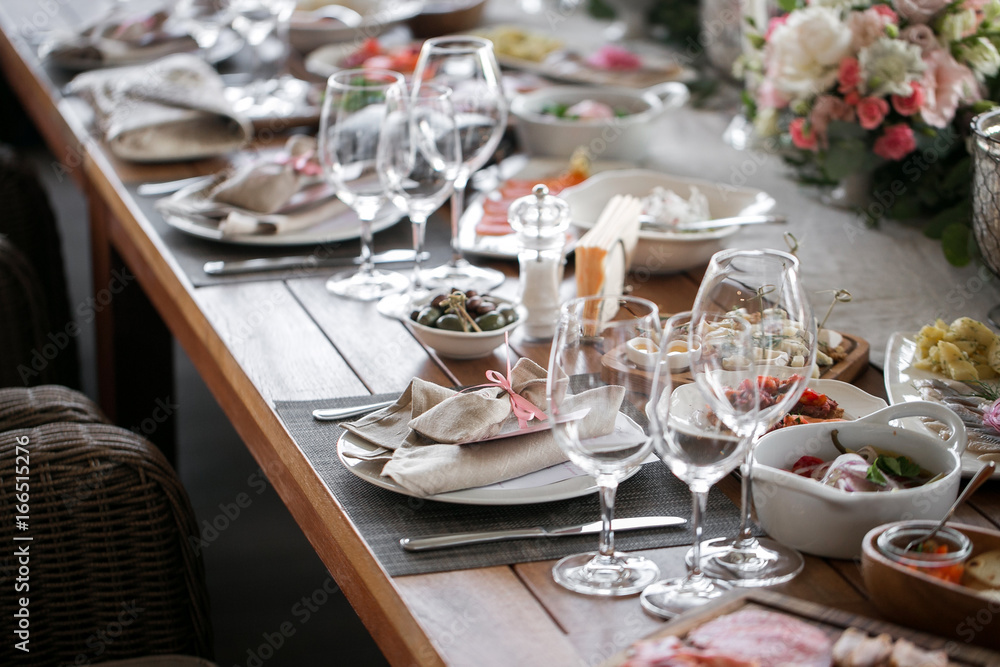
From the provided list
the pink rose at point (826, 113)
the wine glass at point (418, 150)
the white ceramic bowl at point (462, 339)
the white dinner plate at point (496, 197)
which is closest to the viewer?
the white ceramic bowl at point (462, 339)

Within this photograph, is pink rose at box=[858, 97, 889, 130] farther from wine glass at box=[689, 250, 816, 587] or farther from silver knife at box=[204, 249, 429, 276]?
wine glass at box=[689, 250, 816, 587]

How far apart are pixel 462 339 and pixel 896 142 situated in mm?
780

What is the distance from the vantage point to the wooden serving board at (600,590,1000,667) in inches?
25.0

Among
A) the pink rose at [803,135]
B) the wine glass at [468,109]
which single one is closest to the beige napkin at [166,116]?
the wine glass at [468,109]

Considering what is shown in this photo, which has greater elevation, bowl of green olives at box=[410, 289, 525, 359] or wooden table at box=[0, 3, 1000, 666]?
bowl of green olives at box=[410, 289, 525, 359]

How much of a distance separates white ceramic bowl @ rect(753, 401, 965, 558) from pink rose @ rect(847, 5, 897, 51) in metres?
0.82


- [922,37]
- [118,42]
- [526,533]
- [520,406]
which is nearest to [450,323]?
[520,406]

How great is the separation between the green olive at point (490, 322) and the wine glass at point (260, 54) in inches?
41.1

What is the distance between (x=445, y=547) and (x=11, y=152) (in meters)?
1.62

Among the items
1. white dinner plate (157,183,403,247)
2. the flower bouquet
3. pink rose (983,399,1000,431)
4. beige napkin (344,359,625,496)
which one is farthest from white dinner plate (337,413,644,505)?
the flower bouquet

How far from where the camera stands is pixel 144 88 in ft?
6.38

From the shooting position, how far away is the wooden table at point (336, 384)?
29.6 inches

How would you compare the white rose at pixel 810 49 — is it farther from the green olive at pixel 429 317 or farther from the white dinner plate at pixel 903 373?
the green olive at pixel 429 317

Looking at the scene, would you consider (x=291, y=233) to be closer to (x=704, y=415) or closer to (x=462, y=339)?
(x=462, y=339)
